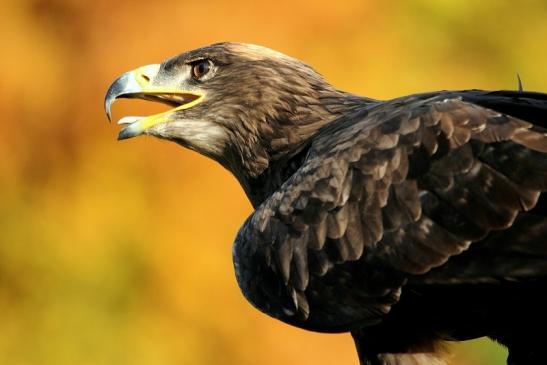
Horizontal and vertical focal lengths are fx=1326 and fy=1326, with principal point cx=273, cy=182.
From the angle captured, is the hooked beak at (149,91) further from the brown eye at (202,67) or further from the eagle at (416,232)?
the eagle at (416,232)

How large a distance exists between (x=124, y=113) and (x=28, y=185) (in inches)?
49.2

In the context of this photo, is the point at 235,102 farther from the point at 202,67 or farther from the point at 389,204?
the point at 389,204

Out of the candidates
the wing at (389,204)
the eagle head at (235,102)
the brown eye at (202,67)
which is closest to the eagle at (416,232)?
the wing at (389,204)

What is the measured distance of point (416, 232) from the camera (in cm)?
521

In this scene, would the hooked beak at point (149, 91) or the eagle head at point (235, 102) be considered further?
the hooked beak at point (149, 91)

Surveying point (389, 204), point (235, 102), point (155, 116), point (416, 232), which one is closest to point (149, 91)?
point (155, 116)

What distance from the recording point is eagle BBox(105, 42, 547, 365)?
A: 5.07 metres

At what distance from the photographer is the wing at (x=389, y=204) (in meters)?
5.09

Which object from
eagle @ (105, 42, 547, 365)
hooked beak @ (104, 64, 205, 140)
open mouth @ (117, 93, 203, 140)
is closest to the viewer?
eagle @ (105, 42, 547, 365)

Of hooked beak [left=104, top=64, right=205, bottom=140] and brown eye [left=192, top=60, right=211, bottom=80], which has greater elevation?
brown eye [left=192, top=60, right=211, bottom=80]

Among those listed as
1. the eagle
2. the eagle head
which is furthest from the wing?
the eagle head

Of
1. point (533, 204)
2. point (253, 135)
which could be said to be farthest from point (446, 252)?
point (253, 135)

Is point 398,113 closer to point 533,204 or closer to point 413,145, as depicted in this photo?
point 413,145

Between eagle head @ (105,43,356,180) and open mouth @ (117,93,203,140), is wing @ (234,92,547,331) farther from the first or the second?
open mouth @ (117,93,203,140)
